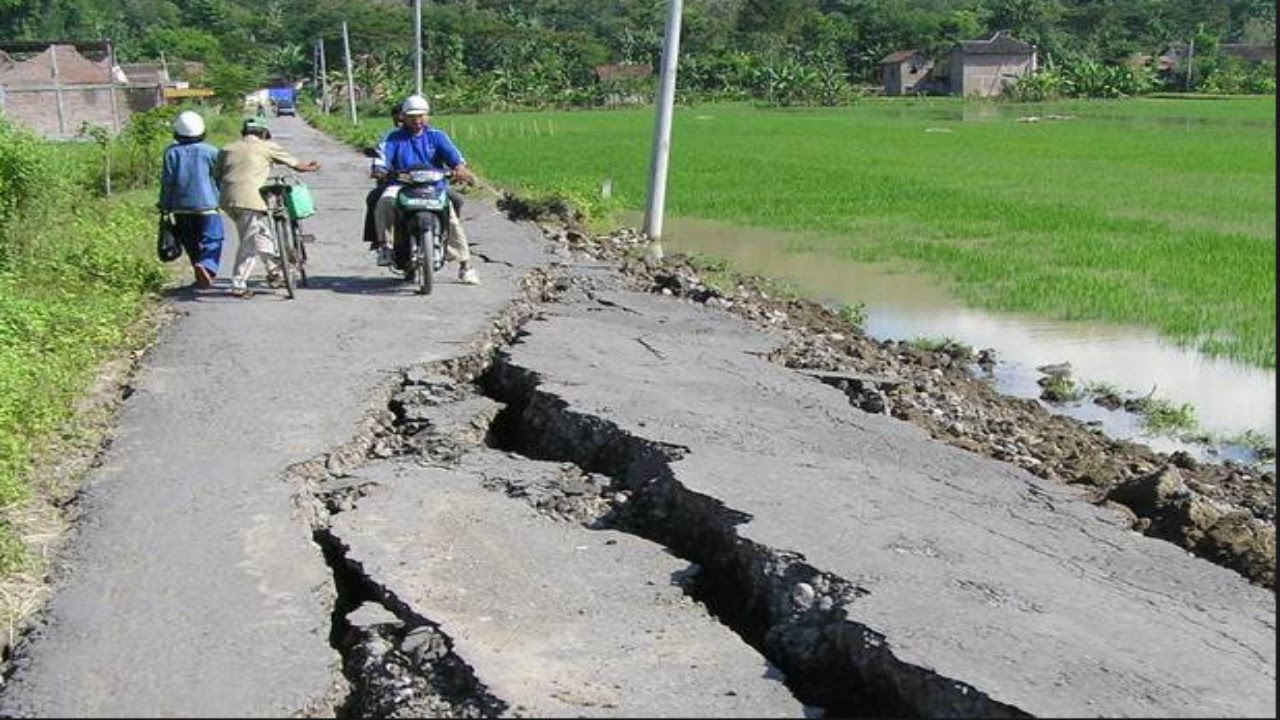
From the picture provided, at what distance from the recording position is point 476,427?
20.1 ft

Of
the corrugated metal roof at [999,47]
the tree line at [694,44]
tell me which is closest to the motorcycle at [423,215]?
the tree line at [694,44]

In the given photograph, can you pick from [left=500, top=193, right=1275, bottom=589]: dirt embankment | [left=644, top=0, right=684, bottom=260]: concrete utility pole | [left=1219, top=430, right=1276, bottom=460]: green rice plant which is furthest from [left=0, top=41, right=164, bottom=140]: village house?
[left=1219, top=430, right=1276, bottom=460]: green rice plant

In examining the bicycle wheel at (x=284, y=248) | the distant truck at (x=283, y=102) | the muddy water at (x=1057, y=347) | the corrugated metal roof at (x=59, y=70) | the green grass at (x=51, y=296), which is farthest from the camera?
the distant truck at (x=283, y=102)

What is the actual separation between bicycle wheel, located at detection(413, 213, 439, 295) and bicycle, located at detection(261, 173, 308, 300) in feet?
2.48

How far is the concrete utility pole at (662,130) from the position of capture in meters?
14.1

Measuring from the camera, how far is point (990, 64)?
79.8 metres

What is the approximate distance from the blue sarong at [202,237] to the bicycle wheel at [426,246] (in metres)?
1.26

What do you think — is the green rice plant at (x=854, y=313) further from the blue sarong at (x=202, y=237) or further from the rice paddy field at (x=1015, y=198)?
the blue sarong at (x=202, y=237)

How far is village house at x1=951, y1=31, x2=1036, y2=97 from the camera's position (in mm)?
78812

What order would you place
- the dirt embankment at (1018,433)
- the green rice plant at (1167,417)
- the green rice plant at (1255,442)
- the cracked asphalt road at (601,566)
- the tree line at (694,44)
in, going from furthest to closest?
the tree line at (694,44) → the green rice plant at (1167,417) → the green rice plant at (1255,442) → the dirt embankment at (1018,433) → the cracked asphalt road at (601,566)

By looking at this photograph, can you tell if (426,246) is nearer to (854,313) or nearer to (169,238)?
(169,238)

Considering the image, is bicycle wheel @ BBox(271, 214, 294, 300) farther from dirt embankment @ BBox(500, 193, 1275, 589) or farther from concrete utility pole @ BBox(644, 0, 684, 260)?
concrete utility pole @ BBox(644, 0, 684, 260)

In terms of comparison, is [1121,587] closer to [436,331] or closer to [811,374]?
[811,374]

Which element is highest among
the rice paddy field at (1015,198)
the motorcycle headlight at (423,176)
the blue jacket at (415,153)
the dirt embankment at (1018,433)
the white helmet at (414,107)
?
the white helmet at (414,107)
